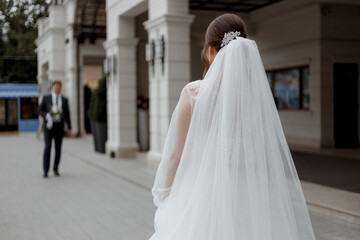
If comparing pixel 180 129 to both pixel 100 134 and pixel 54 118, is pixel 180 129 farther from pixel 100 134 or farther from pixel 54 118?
pixel 100 134

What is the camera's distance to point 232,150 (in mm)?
2457

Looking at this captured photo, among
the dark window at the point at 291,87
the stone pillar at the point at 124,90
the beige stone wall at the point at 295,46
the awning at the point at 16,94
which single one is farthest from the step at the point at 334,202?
the awning at the point at 16,94

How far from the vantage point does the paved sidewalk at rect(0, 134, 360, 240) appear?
17.2 ft

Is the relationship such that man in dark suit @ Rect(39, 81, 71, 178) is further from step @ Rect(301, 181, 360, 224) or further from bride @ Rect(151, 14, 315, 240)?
bride @ Rect(151, 14, 315, 240)

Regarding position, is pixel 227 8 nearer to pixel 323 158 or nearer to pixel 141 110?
pixel 141 110

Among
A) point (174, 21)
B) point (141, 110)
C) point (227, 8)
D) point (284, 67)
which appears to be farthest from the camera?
point (284, 67)

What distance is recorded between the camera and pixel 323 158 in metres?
11.0

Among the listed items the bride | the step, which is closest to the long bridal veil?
the bride

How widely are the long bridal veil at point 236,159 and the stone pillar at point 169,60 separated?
6636 mm

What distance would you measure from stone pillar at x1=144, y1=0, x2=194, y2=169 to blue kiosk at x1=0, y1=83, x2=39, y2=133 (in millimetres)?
16828

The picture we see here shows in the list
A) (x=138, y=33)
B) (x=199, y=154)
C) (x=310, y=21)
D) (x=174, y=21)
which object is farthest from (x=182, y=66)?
(x=199, y=154)

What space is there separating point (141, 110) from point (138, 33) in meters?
2.37

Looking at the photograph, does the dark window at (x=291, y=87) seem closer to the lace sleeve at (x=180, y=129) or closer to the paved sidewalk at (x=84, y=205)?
the paved sidewalk at (x=84, y=205)

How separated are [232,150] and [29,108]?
79.8ft
